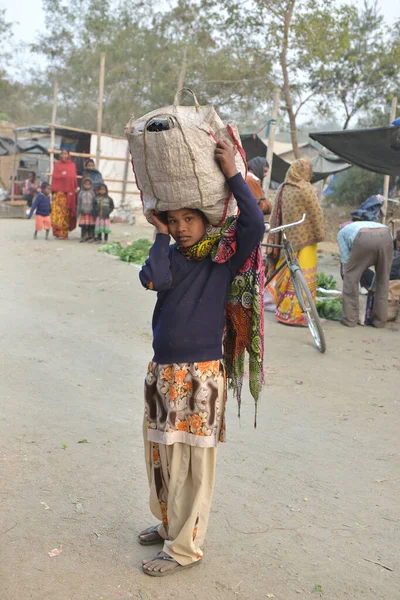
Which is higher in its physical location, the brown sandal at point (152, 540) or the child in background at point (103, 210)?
the child in background at point (103, 210)

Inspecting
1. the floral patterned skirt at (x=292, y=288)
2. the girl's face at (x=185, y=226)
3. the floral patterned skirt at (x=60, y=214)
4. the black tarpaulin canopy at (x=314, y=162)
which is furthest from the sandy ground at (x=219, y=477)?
the black tarpaulin canopy at (x=314, y=162)

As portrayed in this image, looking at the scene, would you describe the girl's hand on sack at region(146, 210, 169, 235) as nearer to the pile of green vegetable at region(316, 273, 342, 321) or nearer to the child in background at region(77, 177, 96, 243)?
the pile of green vegetable at region(316, 273, 342, 321)

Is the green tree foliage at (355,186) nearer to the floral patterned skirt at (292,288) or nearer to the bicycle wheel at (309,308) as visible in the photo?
the floral patterned skirt at (292,288)

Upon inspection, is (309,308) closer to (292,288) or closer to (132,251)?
(292,288)

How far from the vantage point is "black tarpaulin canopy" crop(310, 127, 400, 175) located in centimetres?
902

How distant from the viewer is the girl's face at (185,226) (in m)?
2.59

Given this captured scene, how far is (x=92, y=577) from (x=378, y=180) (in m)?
25.8

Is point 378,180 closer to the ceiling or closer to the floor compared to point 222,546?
closer to the ceiling

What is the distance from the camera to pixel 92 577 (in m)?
2.58

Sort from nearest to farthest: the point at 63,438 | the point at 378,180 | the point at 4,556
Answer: the point at 4,556, the point at 63,438, the point at 378,180

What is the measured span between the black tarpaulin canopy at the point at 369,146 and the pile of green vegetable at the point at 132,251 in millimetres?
4028

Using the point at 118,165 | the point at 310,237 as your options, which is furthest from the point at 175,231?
the point at 118,165

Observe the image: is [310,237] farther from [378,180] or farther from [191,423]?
[378,180]

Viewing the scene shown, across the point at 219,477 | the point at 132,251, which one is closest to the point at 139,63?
the point at 132,251
